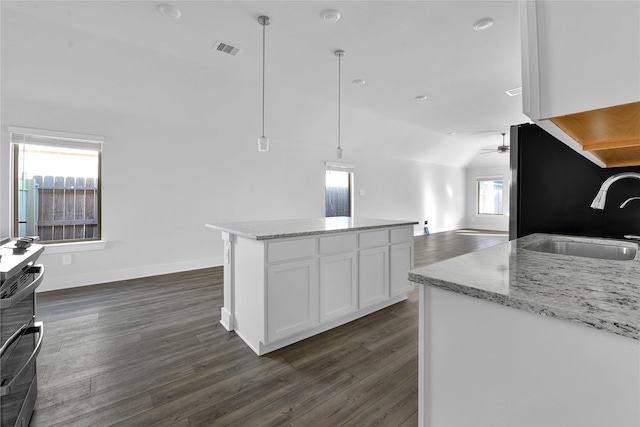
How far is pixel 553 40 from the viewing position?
0.57 m

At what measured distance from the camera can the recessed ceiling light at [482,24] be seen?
2688mm

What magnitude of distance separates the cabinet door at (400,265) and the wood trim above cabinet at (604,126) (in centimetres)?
212

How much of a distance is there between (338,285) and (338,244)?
37 cm

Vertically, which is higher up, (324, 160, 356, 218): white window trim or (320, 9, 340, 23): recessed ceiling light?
(320, 9, 340, 23): recessed ceiling light

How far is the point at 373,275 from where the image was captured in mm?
2834

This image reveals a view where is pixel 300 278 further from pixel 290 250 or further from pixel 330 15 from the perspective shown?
pixel 330 15

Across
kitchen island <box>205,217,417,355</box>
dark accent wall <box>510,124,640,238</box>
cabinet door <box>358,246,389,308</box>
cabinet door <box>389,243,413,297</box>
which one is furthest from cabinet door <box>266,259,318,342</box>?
dark accent wall <box>510,124,640,238</box>

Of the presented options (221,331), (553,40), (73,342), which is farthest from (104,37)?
(553,40)

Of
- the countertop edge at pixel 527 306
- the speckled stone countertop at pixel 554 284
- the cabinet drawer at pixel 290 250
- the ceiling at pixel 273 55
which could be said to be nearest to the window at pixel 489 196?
the ceiling at pixel 273 55

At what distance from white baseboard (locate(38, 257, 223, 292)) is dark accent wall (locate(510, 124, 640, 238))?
440 centimetres

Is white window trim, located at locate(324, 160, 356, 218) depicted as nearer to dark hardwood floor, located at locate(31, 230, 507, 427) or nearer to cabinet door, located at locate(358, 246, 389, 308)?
cabinet door, located at locate(358, 246, 389, 308)

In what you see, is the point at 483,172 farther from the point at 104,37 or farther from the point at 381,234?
the point at 104,37

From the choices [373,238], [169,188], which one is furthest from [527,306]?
[169,188]

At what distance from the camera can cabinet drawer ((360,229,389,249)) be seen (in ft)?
8.88
